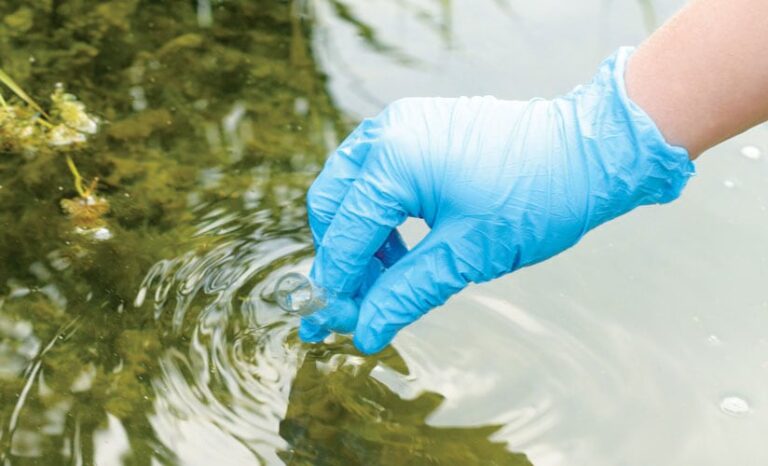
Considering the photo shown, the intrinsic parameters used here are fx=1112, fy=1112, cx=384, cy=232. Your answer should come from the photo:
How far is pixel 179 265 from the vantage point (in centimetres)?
206

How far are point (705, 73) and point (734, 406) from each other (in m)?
0.60

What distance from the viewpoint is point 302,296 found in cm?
192

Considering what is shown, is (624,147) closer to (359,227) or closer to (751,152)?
(359,227)

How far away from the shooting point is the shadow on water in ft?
5.91

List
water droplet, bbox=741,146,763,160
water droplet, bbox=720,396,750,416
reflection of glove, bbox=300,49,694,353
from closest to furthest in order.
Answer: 1. reflection of glove, bbox=300,49,694,353
2. water droplet, bbox=720,396,750,416
3. water droplet, bbox=741,146,763,160

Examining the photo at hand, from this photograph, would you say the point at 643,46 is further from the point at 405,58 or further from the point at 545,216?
the point at 405,58

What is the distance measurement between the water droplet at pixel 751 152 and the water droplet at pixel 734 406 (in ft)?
2.24

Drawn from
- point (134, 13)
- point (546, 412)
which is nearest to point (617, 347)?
point (546, 412)

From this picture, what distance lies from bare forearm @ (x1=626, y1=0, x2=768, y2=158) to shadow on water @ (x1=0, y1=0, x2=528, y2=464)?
0.61 m

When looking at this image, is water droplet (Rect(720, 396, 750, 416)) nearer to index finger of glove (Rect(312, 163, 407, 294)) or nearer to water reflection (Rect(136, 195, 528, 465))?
water reflection (Rect(136, 195, 528, 465))

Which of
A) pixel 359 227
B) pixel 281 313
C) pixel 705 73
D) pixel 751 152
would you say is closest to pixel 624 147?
pixel 705 73

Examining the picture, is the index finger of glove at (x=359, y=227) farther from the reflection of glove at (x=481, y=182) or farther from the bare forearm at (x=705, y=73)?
the bare forearm at (x=705, y=73)

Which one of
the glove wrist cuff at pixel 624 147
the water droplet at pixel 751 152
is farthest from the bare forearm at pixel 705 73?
the water droplet at pixel 751 152

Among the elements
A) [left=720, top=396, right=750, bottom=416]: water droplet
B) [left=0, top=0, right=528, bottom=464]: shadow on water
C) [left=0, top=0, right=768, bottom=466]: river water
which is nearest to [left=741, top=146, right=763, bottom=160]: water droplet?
[left=0, top=0, right=768, bottom=466]: river water
